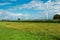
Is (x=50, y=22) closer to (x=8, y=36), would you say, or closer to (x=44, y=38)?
(x=44, y=38)

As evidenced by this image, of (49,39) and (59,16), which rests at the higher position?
(59,16)

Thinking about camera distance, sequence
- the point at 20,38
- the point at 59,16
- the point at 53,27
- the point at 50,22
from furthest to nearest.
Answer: the point at 59,16 < the point at 50,22 < the point at 53,27 < the point at 20,38

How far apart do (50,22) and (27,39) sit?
2374cm

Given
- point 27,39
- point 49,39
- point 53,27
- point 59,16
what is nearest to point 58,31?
point 53,27

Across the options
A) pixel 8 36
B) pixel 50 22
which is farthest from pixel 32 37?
pixel 50 22

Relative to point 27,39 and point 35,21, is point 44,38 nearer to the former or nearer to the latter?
point 27,39

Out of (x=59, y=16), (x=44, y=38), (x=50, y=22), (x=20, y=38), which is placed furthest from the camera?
(x=59, y=16)

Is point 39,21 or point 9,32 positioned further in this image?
point 39,21

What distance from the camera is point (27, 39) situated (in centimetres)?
3581

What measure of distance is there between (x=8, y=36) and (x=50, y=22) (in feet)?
80.5

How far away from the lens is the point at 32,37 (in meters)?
37.4

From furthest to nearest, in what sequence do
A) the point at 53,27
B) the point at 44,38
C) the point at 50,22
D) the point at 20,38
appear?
the point at 50,22, the point at 53,27, the point at 44,38, the point at 20,38

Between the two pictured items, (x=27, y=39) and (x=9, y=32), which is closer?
(x=27, y=39)

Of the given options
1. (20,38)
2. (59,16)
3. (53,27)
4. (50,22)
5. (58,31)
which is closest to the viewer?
(20,38)
